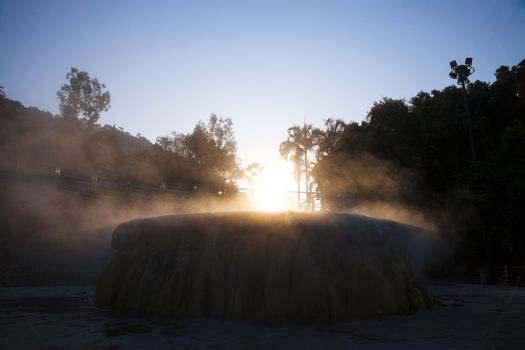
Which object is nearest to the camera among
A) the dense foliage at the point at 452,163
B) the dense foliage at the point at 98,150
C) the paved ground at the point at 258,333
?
the paved ground at the point at 258,333

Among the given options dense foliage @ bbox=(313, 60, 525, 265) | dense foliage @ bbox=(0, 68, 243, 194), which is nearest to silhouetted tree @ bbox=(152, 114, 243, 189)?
dense foliage @ bbox=(0, 68, 243, 194)

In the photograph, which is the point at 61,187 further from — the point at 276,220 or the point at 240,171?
the point at 240,171

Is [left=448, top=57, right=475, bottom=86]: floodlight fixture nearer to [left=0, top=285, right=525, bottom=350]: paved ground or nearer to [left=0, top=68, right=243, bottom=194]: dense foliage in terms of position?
[left=0, top=285, right=525, bottom=350]: paved ground

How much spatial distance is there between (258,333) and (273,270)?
1.93 m

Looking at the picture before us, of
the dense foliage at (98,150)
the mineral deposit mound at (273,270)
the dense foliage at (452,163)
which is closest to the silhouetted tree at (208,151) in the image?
the dense foliage at (98,150)

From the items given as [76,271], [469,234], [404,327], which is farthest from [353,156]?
[404,327]

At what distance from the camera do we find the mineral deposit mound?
6.34m

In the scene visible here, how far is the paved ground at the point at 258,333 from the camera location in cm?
388

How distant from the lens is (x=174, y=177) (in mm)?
43125

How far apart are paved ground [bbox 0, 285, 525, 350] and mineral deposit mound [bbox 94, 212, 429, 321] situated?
0.76 metres

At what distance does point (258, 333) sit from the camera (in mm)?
4637

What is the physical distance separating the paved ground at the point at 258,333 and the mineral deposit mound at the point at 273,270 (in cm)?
76

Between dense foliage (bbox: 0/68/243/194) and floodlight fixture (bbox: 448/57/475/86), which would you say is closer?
floodlight fixture (bbox: 448/57/475/86)

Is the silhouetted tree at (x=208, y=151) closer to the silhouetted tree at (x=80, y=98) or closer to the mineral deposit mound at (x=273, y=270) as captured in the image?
the silhouetted tree at (x=80, y=98)
